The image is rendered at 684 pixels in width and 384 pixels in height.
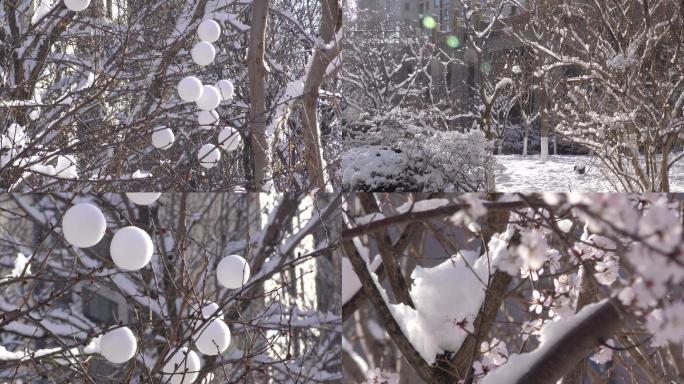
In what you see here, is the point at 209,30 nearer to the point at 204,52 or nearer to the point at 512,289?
the point at 204,52

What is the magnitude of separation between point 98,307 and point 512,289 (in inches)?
41.3

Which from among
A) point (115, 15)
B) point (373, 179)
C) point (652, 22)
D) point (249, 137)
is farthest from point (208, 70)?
point (652, 22)

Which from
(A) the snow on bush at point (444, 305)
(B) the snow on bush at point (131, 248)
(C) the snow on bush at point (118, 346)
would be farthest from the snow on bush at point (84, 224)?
(A) the snow on bush at point (444, 305)

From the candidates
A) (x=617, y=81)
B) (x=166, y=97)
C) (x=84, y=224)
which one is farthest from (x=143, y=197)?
(x=617, y=81)

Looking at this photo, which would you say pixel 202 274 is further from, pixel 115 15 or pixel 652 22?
pixel 652 22

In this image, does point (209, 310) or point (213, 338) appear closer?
point (213, 338)

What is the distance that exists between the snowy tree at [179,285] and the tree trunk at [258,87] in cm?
11

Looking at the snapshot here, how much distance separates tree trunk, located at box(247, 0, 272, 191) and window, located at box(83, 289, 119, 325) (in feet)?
1.61

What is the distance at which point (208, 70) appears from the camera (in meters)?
1.86

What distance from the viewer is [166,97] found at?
188cm

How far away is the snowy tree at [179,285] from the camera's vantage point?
1856 mm

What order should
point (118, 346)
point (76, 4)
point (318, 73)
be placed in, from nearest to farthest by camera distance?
point (118, 346)
point (76, 4)
point (318, 73)

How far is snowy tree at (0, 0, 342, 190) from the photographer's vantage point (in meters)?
1.85

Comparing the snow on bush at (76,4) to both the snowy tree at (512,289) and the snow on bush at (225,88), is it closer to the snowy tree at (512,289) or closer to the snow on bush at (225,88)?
the snow on bush at (225,88)
